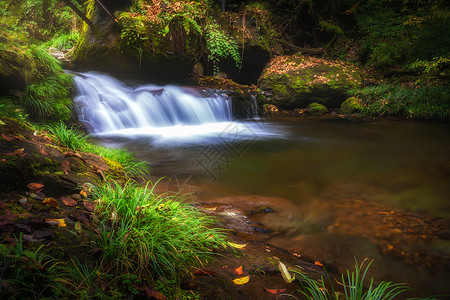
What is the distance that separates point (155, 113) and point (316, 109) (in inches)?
284

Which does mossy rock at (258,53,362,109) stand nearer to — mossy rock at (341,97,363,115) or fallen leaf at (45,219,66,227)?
mossy rock at (341,97,363,115)

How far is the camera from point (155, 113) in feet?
30.1

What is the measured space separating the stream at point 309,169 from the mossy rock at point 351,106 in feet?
4.75

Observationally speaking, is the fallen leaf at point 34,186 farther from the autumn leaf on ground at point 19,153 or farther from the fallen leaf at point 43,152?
the fallen leaf at point 43,152

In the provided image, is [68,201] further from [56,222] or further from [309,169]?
[309,169]

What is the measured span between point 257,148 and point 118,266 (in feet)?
18.3

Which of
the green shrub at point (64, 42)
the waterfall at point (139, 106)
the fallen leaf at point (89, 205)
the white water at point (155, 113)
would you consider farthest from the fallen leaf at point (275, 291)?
the green shrub at point (64, 42)

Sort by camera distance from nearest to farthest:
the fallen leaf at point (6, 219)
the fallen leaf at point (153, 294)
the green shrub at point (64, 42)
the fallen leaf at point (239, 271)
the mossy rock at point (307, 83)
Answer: the fallen leaf at point (153, 294)
the fallen leaf at point (6, 219)
the fallen leaf at point (239, 271)
the mossy rock at point (307, 83)
the green shrub at point (64, 42)

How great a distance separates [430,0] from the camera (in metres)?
12.1

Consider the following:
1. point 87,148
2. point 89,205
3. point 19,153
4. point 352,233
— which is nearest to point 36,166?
point 19,153

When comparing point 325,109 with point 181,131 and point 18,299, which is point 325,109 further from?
point 18,299

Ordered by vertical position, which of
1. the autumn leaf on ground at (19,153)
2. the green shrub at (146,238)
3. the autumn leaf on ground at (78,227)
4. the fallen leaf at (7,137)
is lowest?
the green shrub at (146,238)

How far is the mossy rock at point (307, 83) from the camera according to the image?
1198 cm

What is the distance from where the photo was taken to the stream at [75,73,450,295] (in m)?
2.53
